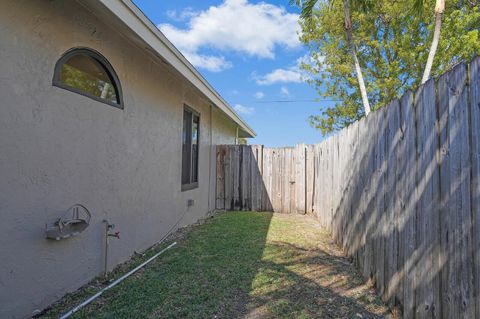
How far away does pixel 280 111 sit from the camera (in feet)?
74.5

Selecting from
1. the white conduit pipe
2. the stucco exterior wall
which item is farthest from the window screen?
the white conduit pipe

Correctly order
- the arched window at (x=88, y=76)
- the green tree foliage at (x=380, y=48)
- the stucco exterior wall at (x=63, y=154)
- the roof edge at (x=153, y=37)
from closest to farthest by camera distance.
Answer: the stucco exterior wall at (x=63, y=154), the arched window at (x=88, y=76), the roof edge at (x=153, y=37), the green tree foliage at (x=380, y=48)

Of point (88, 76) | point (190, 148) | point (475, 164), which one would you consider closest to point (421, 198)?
point (475, 164)

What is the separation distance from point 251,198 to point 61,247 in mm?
6102

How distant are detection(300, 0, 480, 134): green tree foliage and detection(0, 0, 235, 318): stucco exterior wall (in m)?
8.53

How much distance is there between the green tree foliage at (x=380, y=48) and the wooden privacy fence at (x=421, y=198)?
28.3ft

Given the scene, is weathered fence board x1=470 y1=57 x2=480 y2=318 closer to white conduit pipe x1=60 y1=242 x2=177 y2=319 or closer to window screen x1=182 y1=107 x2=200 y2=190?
white conduit pipe x1=60 y1=242 x2=177 y2=319

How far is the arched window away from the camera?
113 inches

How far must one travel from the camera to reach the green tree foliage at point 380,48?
34.0ft

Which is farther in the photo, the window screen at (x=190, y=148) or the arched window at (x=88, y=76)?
the window screen at (x=190, y=148)

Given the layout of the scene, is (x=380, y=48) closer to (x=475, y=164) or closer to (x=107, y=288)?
(x=475, y=164)

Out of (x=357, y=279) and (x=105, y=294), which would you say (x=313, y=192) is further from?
(x=105, y=294)

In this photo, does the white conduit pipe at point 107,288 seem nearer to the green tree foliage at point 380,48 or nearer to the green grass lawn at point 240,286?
the green grass lawn at point 240,286

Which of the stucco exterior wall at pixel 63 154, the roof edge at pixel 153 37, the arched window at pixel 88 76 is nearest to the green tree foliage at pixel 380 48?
the roof edge at pixel 153 37
